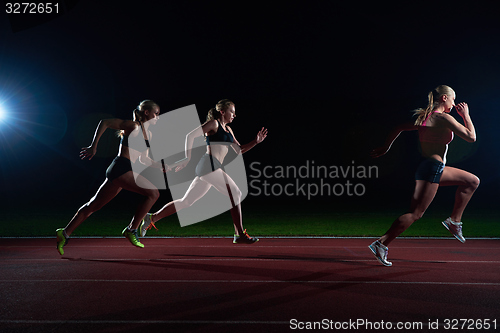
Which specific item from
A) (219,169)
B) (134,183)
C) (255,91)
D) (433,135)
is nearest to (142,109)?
(134,183)

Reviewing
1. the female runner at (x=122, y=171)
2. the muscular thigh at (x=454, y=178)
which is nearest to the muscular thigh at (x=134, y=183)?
the female runner at (x=122, y=171)

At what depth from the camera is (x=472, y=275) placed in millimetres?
4789

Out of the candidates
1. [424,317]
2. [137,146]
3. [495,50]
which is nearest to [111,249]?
[137,146]

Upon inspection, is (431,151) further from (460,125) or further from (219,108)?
(219,108)

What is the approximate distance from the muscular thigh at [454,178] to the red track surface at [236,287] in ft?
3.63

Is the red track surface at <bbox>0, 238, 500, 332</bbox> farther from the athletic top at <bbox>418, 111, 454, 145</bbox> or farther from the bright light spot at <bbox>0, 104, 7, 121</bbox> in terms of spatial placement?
the bright light spot at <bbox>0, 104, 7, 121</bbox>

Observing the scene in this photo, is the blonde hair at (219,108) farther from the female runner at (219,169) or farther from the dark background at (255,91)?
the dark background at (255,91)

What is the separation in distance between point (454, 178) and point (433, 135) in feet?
2.25

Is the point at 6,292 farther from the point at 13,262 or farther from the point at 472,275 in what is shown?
the point at 472,275

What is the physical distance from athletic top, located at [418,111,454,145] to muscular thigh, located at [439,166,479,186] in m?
0.43

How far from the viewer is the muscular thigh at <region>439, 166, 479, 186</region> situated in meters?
5.27

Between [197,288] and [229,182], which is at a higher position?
[229,182]

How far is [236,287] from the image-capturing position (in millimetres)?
4172

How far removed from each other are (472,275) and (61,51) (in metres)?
21.8
